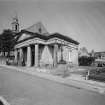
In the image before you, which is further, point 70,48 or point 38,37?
point 70,48

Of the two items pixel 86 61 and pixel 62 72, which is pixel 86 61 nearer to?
pixel 86 61

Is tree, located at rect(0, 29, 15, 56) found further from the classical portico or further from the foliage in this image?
the foliage

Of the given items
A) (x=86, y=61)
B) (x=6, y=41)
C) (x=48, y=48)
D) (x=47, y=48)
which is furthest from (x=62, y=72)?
(x=6, y=41)

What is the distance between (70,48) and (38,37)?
1007 cm

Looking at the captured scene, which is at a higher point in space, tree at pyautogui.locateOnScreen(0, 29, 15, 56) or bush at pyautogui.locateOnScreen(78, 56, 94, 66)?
tree at pyautogui.locateOnScreen(0, 29, 15, 56)

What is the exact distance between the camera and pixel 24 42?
27.0 metres

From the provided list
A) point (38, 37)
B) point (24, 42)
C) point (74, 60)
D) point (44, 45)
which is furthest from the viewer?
point (74, 60)

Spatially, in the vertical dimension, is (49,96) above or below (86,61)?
below

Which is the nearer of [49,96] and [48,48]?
[49,96]

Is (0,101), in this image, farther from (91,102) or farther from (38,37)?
(38,37)

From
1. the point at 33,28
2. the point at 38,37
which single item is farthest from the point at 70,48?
the point at 33,28

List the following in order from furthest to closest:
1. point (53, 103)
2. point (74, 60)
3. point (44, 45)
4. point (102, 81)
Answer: point (74, 60) → point (44, 45) → point (102, 81) → point (53, 103)

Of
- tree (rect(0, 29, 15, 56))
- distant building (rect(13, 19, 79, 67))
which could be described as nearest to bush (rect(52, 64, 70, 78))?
distant building (rect(13, 19, 79, 67))

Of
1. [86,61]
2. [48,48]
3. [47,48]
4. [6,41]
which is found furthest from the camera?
[6,41]
